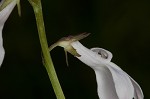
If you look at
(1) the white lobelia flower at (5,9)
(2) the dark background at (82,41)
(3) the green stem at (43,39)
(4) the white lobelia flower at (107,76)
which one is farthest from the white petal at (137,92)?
(2) the dark background at (82,41)

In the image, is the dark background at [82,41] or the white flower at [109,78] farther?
the dark background at [82,41]

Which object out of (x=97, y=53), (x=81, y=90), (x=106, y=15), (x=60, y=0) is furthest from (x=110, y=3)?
(x=97, y=53)

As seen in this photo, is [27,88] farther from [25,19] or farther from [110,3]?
[110,3]

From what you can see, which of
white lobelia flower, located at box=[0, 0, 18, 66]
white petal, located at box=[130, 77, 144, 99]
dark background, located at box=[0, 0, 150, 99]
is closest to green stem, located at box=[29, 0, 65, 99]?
white lobelia flower, located at box=[0, 0, 18, 66]

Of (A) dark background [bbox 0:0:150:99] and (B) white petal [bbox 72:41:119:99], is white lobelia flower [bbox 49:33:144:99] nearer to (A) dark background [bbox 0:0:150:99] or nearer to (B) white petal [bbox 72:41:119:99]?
(B) white petal [bbox 72:41:119:99]

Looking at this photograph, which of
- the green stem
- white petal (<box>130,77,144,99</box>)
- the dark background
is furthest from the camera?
the dark background

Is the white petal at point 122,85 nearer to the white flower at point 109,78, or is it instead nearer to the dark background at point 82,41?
the white flower at point 109,78

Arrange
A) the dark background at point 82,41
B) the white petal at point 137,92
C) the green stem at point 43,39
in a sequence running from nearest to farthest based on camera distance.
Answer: the green stem at point 43,39 < the white petal at point 137,92 < the dark background at point 82,41
